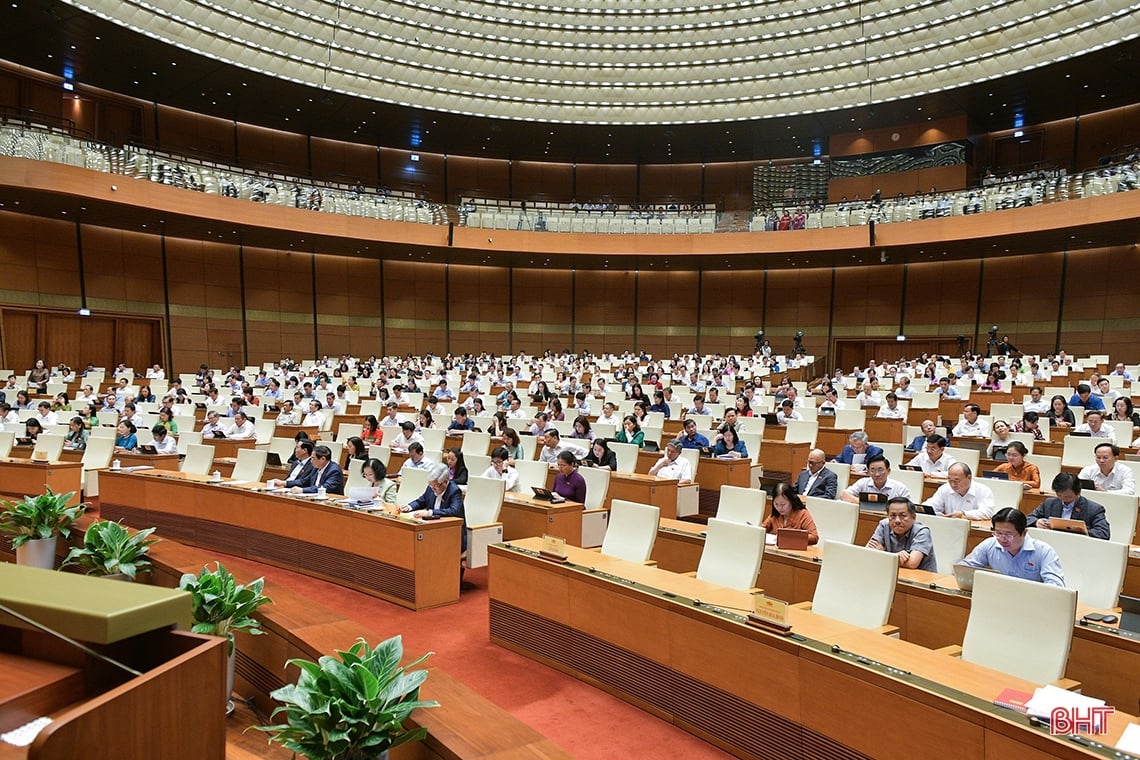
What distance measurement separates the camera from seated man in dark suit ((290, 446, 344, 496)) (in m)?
7.51

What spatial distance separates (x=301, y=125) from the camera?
24547 millimetres

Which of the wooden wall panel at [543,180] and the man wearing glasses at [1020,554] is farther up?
the wooden wall panel at [543,180]

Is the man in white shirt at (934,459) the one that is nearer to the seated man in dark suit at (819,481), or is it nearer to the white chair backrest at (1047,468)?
the white chair backrest at (1047,468)

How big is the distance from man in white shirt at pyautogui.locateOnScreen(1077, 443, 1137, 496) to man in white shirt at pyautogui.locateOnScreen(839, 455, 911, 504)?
5.08ft

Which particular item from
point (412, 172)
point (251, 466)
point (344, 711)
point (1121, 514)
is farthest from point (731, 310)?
point (344, 711)

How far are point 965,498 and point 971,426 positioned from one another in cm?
440

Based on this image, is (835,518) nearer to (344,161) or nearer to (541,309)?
(541,309)

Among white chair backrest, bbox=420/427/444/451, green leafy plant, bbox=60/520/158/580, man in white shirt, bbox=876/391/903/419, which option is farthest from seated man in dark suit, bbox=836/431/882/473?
green leafy plant, bbox=60/520/158/580

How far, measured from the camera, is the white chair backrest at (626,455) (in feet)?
30.3

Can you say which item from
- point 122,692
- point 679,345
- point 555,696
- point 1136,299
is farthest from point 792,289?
point 122,692

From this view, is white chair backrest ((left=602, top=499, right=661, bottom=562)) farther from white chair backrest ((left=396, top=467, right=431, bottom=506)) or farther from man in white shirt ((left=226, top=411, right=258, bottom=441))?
man in white shirt ((left=226, top=411, right=258, bottom=441))

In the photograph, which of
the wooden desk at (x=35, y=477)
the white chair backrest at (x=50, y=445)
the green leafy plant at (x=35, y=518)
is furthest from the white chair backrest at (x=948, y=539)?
the white chair backrest at (x=50, y=445)

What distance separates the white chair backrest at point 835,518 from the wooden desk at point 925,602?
0.40 metres

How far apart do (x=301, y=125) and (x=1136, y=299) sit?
2491cm
